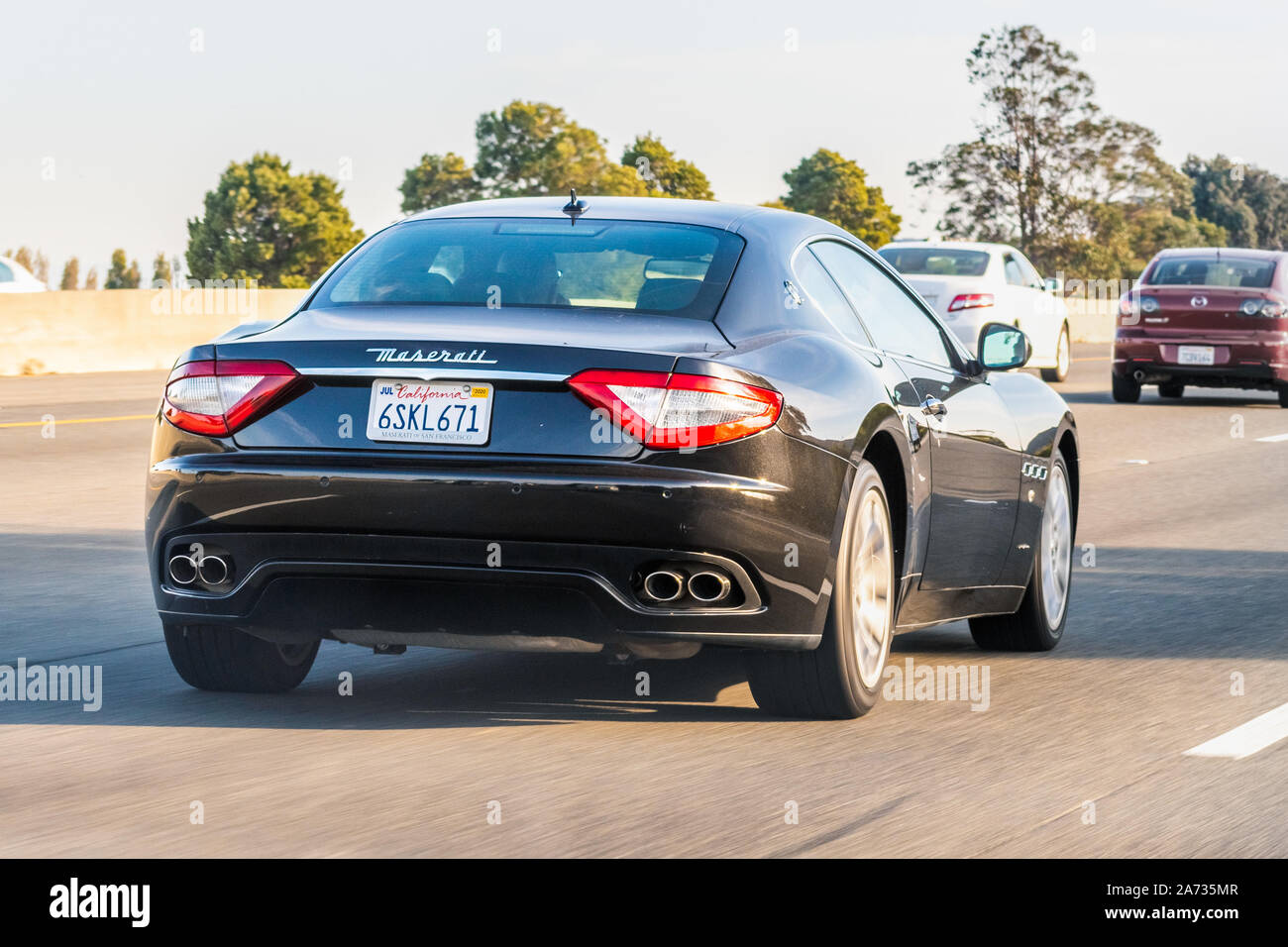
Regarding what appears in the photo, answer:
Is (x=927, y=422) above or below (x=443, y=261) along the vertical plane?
below

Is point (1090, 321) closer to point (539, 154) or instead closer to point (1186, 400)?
point (1186, 400)

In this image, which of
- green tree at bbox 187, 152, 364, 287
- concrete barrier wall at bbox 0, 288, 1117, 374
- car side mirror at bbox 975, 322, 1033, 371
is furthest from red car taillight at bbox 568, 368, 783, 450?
green tree at bbox 187, 152, 364, 287

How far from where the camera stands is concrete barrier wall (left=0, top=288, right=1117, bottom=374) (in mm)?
25266

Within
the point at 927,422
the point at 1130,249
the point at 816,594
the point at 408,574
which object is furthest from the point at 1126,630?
the point at 1130,249

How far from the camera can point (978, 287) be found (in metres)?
23.8

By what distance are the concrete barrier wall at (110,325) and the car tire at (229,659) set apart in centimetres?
1968

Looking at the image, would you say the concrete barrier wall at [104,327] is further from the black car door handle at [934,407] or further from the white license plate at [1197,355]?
the black car door handle at [934,407]

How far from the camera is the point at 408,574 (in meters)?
5.53

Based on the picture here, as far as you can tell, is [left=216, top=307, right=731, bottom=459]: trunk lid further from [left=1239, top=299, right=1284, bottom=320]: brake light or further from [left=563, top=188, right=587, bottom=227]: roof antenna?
[left=1239, top=299, right=1284, bottom=320]: brake light

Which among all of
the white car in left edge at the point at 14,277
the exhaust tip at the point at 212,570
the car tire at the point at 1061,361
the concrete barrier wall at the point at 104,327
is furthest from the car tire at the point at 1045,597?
the white car in left edge at the point at 14,277
